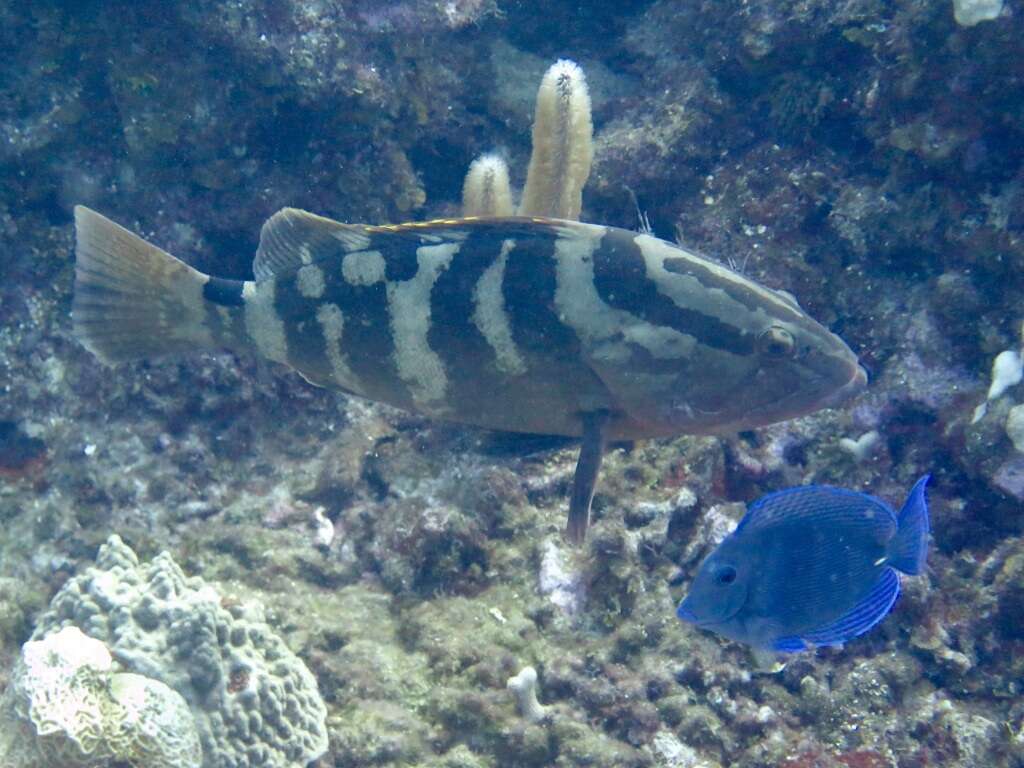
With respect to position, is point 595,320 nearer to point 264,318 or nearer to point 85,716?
point 264,318

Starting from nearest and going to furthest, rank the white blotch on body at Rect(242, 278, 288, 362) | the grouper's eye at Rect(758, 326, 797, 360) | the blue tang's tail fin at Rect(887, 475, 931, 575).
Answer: the blue tang's tail fin at Rect(887, 475, 931, 575), the grouper's eye at Rect(758, 326, 797, 360), the white blotch on body at Rect(242, 278, 288, 362)

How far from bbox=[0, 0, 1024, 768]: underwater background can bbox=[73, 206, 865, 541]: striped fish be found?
0.42 m

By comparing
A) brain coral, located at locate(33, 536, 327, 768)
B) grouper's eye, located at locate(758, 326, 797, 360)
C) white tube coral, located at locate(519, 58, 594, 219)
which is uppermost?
white tube coral, located at locate(519, 58, 594, 219)

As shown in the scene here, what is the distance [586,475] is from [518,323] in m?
0.78

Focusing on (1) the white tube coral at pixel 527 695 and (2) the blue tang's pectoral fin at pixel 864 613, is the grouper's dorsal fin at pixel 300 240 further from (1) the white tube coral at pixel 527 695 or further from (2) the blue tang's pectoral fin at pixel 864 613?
(2) the blue tang's pectoral fin at pixel 864 613

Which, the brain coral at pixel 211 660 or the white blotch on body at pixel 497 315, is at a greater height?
the white blotch on body at pixel 497 315

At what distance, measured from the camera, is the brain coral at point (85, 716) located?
2883mm

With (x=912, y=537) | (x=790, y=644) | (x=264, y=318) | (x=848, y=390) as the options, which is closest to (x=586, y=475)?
(x=790, y=644)

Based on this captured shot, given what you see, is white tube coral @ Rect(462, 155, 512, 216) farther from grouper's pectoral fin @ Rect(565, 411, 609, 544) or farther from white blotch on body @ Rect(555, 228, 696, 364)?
grouper's pectoral fin @ Rect(565, 411, 609, 544)

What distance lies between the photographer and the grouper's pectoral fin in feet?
11.0

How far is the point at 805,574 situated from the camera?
2615 mm

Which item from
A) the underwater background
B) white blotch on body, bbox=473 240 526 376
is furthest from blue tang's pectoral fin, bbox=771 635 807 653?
white blotch on body, bbox=473 240 526 376

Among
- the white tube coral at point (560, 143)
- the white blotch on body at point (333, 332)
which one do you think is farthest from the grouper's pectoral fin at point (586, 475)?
the white tube coral at point (560, 143)

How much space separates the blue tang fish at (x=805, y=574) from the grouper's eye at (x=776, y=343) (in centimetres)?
79
